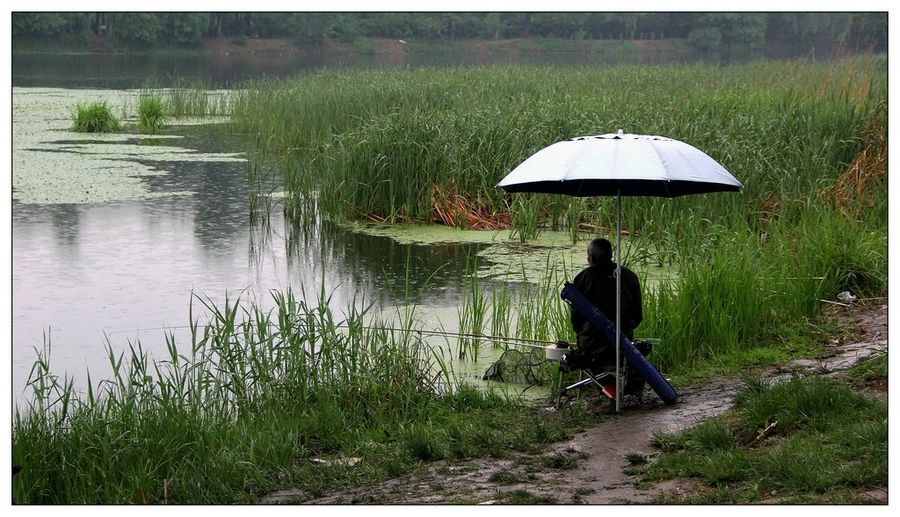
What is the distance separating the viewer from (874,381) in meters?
4.76

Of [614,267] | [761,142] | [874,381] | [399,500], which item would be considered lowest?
[399,500]

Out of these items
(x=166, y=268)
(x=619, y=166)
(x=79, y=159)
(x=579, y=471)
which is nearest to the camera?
(x=579, y=471)

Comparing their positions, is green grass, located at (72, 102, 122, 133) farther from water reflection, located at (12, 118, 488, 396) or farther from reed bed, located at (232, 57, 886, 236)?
water reflection, located at (12, 118, 488, 396)

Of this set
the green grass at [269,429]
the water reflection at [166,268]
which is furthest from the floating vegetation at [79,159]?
the green grass at [269,429]

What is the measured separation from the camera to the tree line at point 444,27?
3969 cm

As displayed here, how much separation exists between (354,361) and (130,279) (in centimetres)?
405

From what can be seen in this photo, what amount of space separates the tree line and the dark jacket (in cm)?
3602

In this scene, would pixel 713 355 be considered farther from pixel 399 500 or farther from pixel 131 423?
pixel 131 423

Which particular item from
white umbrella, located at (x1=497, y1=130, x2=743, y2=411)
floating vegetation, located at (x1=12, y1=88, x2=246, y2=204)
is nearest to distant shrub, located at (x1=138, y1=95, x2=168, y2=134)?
floating vegetation, located at (x1=12, y1=88, x2=246, y2=204)

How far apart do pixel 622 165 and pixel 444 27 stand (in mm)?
40991

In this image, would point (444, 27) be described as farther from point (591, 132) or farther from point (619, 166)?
point (619, 166)

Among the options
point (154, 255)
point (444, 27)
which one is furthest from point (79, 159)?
point (444, 27)

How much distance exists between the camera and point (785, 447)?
13.0ft

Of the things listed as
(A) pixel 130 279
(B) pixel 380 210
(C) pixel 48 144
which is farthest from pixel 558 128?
(C) pixel 48 144
